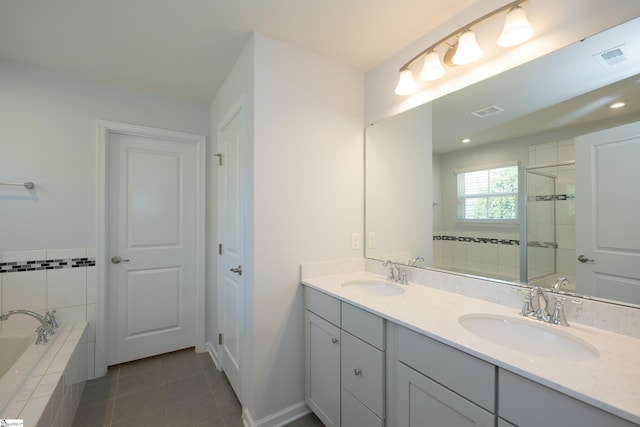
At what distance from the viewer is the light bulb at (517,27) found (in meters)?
1.12

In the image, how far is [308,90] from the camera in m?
1.77

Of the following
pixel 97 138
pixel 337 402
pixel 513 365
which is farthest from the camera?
pixel 97 138

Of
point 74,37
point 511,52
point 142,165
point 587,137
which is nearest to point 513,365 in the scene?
point 587,137

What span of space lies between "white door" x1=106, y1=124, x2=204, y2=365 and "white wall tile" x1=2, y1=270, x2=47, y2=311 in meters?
0.40

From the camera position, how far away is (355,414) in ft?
4.31

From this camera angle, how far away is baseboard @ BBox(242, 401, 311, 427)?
158cm

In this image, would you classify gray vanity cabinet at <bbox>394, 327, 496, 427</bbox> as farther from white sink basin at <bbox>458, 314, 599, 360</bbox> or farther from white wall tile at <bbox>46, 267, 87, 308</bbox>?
white wall tile at <bbox>46, 267, 87, 308</bbox>

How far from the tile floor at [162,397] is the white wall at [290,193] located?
0.39 m

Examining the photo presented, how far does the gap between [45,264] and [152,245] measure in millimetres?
696

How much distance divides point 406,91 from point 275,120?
2.69ft

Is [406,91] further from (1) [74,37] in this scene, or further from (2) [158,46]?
(1) [74,37]

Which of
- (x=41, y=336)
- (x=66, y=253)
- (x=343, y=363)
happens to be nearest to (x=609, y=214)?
(x=343, y=363)

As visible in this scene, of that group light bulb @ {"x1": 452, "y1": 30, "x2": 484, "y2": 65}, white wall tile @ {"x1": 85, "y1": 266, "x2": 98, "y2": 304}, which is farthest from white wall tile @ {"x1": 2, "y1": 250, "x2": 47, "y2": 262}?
light bulb @ {"x1": 452, "y1": 30, "x2": 484, "y2": 65}

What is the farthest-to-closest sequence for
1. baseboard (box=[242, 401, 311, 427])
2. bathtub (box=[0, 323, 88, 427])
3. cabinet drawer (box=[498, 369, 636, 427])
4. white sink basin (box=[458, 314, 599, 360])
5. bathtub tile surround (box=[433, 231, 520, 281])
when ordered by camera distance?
baseboard (box=[242, 401, 311, 427])
bathtub tile surround (box=[433, 231, 520, 281])
bathtub (box=[0, 323, 88, 427])
white sink basin (box=[458, 314, 599, 360])
cabinet drawer (box=[498, 369, 636, 427])
